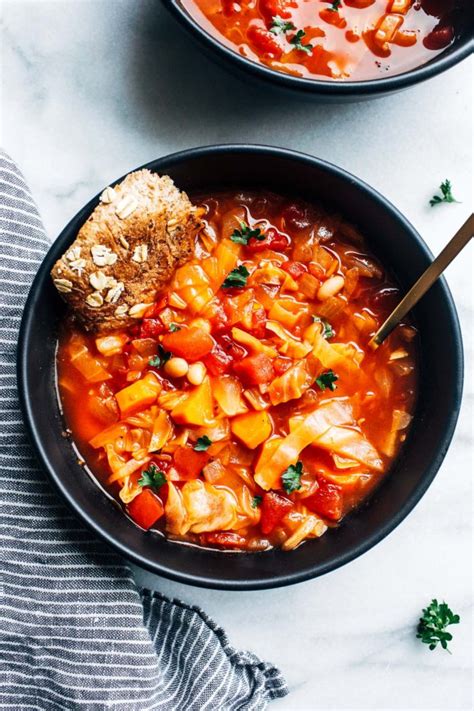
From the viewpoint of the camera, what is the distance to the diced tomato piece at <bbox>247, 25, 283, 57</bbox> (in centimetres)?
385

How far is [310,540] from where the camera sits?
397 centimetres

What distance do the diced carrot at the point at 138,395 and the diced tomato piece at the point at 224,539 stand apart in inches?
27.0

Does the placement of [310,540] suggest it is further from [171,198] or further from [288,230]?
[171,198]

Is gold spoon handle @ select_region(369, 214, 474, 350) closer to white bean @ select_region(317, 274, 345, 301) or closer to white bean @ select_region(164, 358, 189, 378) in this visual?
white bean @ select_region(317, 274, 345, 301)

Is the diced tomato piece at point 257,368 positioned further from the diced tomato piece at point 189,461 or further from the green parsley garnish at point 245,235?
the green parsley garnish at point 245,235

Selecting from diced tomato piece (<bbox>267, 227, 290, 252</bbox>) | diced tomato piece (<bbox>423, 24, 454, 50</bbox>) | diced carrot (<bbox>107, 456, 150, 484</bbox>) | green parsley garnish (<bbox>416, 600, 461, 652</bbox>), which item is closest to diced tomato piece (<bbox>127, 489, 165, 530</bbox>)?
diced carrot (<bbox>107, 456, 150, 484</bbox>)

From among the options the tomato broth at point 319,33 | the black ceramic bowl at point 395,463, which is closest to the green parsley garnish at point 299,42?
the tomato broth at point 319,33

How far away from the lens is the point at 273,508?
382 centimetres

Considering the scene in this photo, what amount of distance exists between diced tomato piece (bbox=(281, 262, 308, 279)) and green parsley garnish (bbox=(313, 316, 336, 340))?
0.70 feet

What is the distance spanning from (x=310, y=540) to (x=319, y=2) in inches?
98.9

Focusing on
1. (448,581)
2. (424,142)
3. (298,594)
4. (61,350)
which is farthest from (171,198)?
(448,581)

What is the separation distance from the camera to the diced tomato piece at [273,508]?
12.5 ft

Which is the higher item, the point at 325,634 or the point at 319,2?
the point at 319,2

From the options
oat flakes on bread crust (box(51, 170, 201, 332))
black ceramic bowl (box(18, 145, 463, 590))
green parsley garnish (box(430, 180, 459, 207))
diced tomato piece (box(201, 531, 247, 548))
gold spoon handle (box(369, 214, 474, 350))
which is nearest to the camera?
gold spoon handle (box(369, 214, 474, 350))
